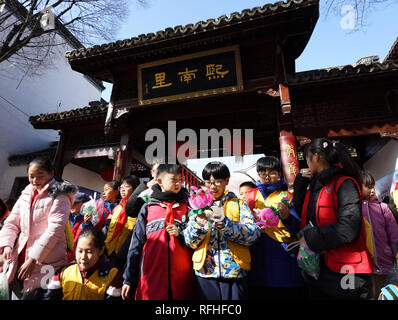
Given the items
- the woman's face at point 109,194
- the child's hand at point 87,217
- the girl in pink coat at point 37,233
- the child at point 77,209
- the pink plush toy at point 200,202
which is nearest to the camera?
the pink plush toy at point 200,202

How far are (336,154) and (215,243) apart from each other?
3.48ft

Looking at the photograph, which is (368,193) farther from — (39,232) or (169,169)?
(39,232)

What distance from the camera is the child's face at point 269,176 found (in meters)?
2.12

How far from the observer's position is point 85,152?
650 centimetres

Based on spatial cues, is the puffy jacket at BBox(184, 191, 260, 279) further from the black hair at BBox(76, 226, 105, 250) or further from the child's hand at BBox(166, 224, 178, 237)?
the black hair at BBox(76, 226, 105, 250)

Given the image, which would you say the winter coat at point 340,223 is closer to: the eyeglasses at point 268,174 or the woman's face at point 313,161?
the woman's face at point 313,161

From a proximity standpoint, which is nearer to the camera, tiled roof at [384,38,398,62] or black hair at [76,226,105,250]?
black hair at [76,226,105,250]

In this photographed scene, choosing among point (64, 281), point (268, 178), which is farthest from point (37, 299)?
point (268, 178)

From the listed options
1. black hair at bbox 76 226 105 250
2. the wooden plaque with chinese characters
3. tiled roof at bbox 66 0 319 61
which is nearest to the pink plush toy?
black hair at bbox 76 226 105 250

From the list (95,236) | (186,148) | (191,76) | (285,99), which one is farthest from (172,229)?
(186,148)

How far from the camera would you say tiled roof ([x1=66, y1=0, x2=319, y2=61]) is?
398 centimetres

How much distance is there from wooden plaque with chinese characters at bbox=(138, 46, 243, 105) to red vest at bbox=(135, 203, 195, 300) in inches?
141

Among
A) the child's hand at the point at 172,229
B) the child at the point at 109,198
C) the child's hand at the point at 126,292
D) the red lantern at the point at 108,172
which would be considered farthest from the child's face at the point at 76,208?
the red lantern at the point at 108,172

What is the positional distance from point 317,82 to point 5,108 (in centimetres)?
1136
